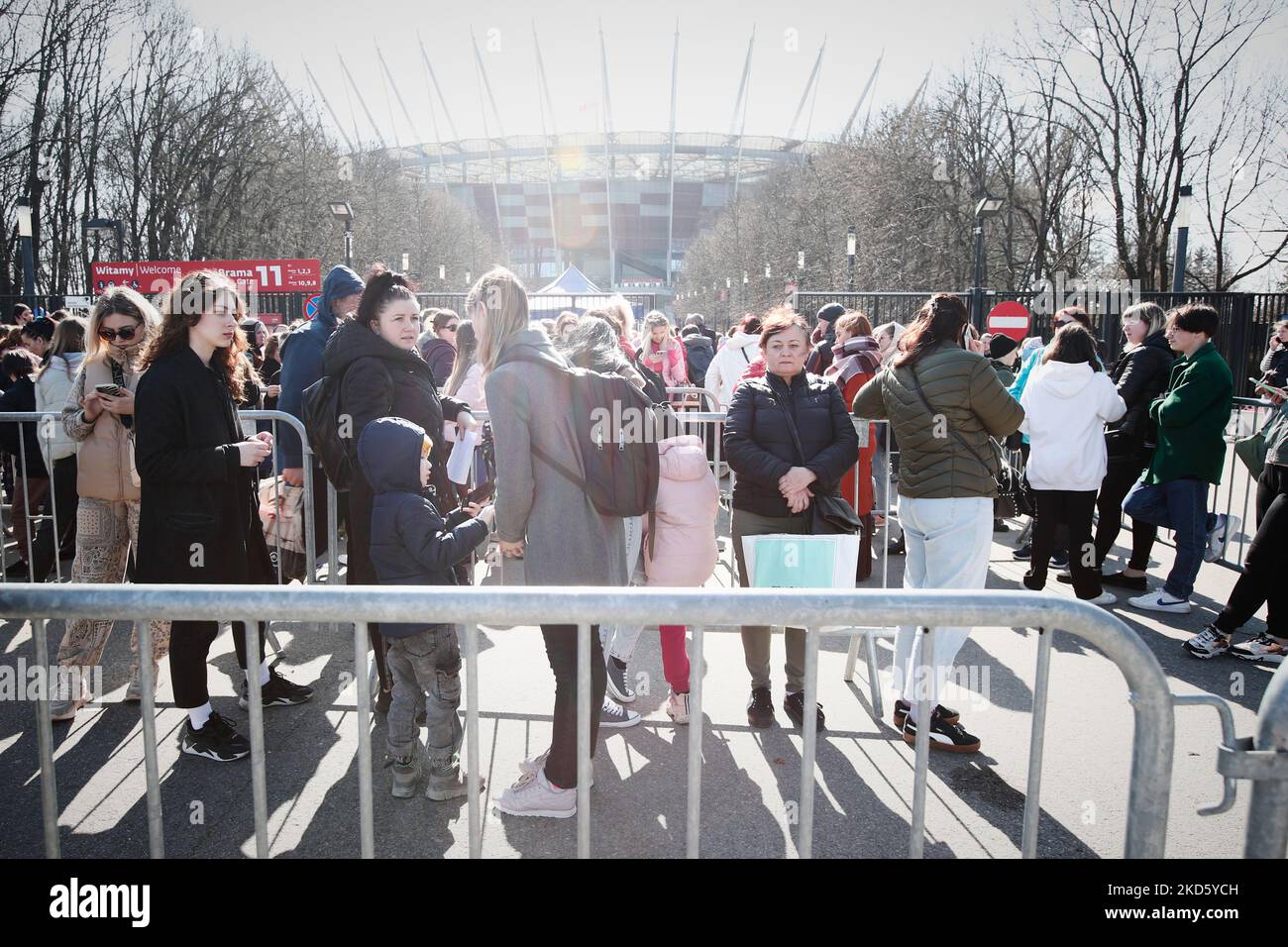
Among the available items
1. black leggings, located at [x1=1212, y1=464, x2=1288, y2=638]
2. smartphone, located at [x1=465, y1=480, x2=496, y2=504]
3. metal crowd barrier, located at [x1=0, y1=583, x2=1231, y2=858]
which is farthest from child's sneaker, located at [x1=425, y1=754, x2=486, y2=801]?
black leggings, located at [x1=1212, y1=464, x2=1288, y2=638]

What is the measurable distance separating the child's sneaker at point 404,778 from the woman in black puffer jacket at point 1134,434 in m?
5.27

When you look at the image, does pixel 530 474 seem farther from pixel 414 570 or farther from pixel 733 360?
pixel 733 360

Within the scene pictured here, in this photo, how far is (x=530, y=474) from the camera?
3.18 meters

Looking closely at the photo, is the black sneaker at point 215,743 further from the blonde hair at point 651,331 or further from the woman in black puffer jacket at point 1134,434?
the blonde hair at point 651,331

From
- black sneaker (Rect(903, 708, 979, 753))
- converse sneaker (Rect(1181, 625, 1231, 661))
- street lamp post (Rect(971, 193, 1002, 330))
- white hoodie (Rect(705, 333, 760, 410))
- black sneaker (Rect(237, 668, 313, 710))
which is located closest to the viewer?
black sneaker (Rect(903, 708, 979, 753))

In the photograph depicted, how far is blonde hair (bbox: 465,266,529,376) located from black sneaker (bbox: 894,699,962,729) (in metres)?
2.59

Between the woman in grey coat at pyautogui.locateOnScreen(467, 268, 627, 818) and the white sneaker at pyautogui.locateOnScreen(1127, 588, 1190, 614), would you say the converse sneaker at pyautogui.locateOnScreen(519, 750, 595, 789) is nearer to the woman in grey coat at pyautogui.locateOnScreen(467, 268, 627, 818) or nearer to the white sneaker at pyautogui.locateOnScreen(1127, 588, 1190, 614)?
the woman in grey coat at pyautogui.locateOnScreen(467, 268, 627, 818)

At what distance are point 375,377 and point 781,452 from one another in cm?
194

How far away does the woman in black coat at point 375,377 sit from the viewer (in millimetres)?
3768

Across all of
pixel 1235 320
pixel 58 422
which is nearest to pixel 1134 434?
pixel 58 422

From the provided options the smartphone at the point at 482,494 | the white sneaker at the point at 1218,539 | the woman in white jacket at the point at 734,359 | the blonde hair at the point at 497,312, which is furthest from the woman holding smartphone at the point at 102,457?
the white sneaker at the point at 1218,539

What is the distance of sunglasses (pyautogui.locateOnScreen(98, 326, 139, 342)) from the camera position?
4.15 m
